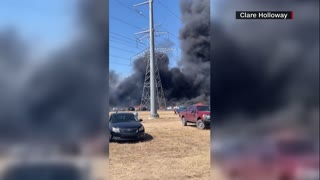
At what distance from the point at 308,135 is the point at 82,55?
5.84 feet

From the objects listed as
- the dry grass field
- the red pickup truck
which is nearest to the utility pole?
the red pickup truck

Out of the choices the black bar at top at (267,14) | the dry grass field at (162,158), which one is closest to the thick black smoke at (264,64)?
the black bar at top at (267,14)

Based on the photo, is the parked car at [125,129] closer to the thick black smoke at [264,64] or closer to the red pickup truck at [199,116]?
the red pickup truck at [199,116]

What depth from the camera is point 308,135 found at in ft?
7.36

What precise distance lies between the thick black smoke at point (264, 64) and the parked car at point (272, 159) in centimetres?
20

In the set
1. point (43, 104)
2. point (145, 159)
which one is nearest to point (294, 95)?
point (43, 104)

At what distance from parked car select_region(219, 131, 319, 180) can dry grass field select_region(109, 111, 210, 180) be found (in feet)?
13.5

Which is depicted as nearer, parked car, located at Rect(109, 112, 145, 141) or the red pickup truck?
parked car, located at Rect(109, 112, 145, 141)

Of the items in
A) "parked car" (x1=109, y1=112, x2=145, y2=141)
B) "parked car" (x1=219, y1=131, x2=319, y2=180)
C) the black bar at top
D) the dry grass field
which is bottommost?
the dry grass field

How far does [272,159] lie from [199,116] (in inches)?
587

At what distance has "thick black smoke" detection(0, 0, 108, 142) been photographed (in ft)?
7.22

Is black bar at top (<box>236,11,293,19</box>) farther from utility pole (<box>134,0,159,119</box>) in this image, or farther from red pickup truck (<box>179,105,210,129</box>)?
utility pole (<box>134,0,159,119</box>)

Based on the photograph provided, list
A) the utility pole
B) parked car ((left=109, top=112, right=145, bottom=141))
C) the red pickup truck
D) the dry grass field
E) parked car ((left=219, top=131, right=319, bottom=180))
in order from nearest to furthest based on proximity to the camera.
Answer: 1. parked car ((left=219, top=131, right=319, bottom=180))
2. the dry grass field
3. parked car ((left=109, top=112, right=145, bottom=141))
4. the red pickup truck
5. the utility pole

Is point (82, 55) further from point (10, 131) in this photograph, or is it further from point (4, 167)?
point (4, 167)
